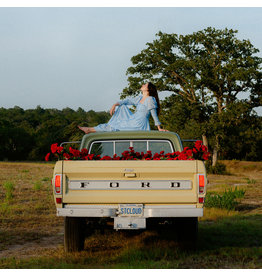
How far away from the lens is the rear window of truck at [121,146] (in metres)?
7.23

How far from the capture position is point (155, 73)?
31.5 metres

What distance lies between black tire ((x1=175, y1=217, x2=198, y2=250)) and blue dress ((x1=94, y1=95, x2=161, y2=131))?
9.96 feet

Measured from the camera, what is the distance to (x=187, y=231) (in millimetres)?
6266

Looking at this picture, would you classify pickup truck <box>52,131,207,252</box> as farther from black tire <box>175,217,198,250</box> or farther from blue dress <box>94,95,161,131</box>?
blue dress <box>94,95,161,131</box>

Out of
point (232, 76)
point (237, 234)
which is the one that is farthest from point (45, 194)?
point (232, 76)

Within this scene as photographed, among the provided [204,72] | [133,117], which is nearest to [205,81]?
[204,72]

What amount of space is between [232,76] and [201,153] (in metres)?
23.3

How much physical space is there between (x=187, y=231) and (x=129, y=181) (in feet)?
4.08

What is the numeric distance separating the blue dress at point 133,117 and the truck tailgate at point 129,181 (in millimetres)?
3314

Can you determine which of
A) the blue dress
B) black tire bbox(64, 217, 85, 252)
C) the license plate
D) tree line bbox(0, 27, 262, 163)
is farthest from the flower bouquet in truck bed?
tree line bbox(0, 27, 262, 163)

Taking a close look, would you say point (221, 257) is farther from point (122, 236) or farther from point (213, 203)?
point (213, 203)

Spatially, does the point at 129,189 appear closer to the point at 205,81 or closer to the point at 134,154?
the point at 134,154

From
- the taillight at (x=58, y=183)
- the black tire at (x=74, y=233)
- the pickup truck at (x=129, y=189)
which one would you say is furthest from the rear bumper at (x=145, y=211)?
the black tire at (x=74, y=233)

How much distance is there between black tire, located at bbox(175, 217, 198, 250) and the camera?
6.17m
